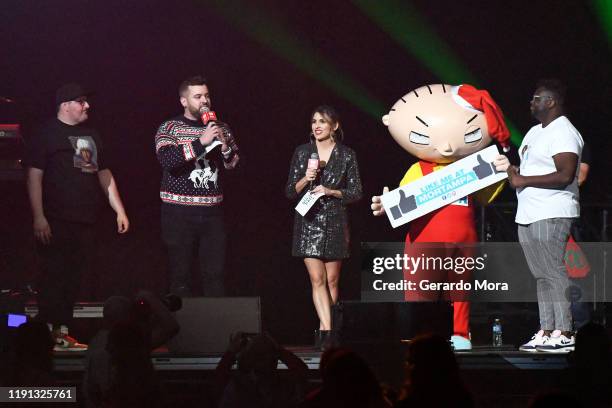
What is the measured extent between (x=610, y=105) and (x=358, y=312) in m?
3.66

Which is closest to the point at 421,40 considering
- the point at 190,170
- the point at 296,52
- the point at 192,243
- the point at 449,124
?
the point at 296,52

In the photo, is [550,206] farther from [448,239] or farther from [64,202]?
[64,202]

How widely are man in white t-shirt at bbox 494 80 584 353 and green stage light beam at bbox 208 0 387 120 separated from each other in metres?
2.22

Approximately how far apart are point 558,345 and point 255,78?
3.60 metres

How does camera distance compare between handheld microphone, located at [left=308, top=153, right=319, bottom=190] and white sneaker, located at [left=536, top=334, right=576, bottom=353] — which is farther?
handheld microphone, located at [left=308, top=153, right=319, bottom=190]

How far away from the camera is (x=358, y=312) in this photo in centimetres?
659

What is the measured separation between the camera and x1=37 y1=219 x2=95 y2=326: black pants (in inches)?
277

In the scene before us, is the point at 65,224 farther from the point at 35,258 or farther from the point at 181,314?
the point at 35,258

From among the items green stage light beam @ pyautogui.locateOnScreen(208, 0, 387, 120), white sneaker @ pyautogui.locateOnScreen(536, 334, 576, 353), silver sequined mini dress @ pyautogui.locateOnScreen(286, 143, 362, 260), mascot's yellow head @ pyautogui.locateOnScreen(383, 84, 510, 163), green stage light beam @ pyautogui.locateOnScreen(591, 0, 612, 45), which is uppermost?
green stage light beam @ pyautogui.locateOnScreen(591, 0, 612, 45)

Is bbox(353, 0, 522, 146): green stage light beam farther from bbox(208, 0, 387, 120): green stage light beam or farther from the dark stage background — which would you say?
bbox(208, 0, 387, 120): green stage light beam

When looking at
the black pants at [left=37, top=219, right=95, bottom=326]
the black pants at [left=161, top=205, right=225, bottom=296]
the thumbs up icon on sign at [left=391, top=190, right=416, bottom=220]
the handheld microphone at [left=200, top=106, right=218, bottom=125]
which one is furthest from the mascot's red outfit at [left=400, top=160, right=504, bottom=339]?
the black pants at [left=37, top=219, right=95, bottom=326]

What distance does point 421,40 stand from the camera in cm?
873

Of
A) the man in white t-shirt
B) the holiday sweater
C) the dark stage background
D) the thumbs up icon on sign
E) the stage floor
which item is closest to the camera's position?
the stage floor

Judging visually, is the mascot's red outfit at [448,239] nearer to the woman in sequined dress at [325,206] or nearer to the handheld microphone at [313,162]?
the woman in sequined dress at [325,206]
